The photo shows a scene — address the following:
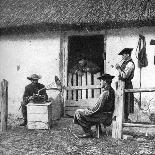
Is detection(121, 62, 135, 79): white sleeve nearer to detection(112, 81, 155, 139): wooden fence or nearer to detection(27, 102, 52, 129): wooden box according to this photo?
detection(112, 81, 155, 139): wooden fence

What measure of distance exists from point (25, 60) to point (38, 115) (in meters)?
2.93

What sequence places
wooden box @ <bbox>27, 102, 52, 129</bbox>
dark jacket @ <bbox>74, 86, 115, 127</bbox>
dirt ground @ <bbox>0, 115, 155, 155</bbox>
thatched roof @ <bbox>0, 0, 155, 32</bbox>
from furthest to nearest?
thatched roof @ <bbox>0, 0, 155, 32</bbox> < wooden box @ <bbox>27, 102, 52, 129</bbox> < dark jacket @ <bbox>74, 86, 115, 127</bbox> < dirt ground @ <bbox>0, 115, 155, 155</bbox>

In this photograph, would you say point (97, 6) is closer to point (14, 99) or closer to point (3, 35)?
point (3, 35)

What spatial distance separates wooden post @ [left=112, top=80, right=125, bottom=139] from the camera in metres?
7.90

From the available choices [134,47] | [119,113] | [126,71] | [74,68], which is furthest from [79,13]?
[119,113]

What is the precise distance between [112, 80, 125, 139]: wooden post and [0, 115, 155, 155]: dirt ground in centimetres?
20

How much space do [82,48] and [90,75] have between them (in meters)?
1.36

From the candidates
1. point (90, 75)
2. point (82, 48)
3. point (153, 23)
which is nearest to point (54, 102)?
point (90, 75)

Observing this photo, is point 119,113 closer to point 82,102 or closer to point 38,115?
point 38,115

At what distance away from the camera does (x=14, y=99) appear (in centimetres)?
1174

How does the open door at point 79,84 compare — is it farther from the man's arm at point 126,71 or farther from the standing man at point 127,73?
the man's arm at point 126,71

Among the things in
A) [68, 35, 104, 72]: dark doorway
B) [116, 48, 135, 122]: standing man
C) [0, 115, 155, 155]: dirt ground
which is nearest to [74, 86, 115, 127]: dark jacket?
[0, 115, 155, 155]: dirt ground

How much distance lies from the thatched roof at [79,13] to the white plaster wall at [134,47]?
0.25 m

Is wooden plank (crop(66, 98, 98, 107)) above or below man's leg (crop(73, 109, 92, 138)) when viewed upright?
above
